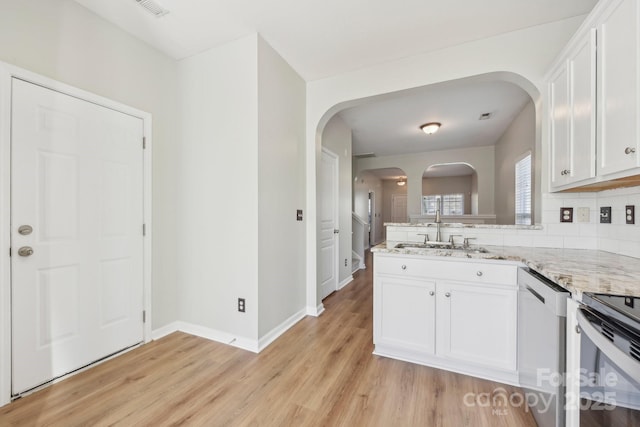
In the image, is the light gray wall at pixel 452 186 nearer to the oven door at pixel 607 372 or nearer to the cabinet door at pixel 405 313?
the cabinet door at pixel 405 313

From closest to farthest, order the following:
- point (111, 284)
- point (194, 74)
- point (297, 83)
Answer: point (111, 284) → point (194, 74) → point (297, 83)

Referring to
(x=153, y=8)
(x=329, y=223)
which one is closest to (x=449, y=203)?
(x=329, y=223)

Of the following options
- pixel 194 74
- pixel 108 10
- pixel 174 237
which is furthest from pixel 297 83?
pixel 174 237

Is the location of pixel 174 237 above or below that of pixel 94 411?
above

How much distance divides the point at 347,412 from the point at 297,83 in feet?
9.85

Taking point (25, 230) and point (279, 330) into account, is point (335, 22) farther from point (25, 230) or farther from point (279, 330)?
point (279, 330)

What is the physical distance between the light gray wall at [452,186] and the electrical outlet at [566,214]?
8966 mm

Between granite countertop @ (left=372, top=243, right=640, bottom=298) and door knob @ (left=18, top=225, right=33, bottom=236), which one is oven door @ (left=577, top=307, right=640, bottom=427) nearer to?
granite countertop @ (left=372, top=243, right=640, bottom=298)

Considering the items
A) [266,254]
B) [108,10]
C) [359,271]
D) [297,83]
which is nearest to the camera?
[108,10]

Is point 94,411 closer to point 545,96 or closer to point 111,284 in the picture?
point 111,284

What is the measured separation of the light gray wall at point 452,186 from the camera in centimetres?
1027

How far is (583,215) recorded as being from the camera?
201 centimetres

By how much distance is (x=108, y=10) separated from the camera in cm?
198

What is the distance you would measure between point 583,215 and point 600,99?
40.3 inches
